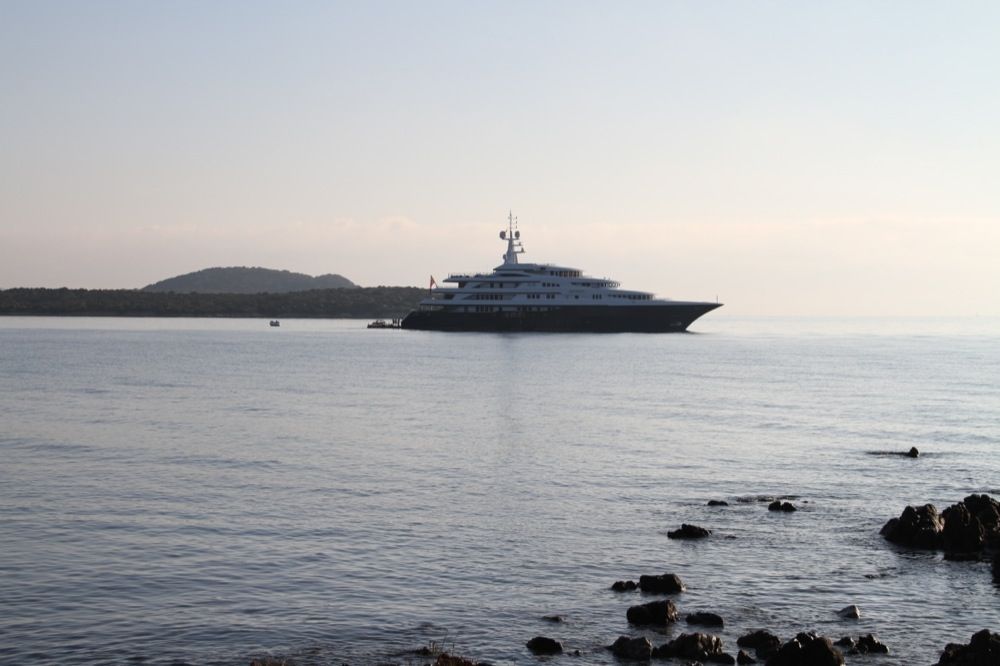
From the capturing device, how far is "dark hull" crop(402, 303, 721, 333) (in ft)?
487

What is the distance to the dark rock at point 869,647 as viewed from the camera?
53.8 feet

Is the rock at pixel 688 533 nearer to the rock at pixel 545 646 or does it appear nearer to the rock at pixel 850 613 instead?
the rock at pixel 850 613

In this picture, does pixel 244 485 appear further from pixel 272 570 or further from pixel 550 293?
pixel 550 293

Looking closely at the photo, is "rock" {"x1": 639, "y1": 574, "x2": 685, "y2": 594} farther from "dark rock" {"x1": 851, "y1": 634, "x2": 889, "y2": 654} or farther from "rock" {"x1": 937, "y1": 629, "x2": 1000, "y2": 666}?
"rock" {"x1": 937, "y1": 629, "x2": 1000, "y2": 666}

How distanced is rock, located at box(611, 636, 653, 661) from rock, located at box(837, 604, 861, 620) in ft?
13.5

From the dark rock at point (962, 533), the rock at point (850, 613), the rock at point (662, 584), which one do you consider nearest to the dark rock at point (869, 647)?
the rock at point (850, 613)

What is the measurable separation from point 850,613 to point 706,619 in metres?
2.58

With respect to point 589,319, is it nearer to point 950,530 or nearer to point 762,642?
point 950,530

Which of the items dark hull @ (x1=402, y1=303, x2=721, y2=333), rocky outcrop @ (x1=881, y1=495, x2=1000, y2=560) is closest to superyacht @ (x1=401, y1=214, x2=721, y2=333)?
dark hull @ (x1=402, y1=303, x2=721, y2=333)

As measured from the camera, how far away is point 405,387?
66.9 meters

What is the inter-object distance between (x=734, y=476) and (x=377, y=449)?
1241 centimetres

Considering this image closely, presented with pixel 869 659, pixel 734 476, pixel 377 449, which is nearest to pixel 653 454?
pixel 734 476

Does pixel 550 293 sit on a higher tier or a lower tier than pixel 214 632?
higher

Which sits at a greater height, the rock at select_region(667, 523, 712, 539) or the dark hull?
the dark hull
